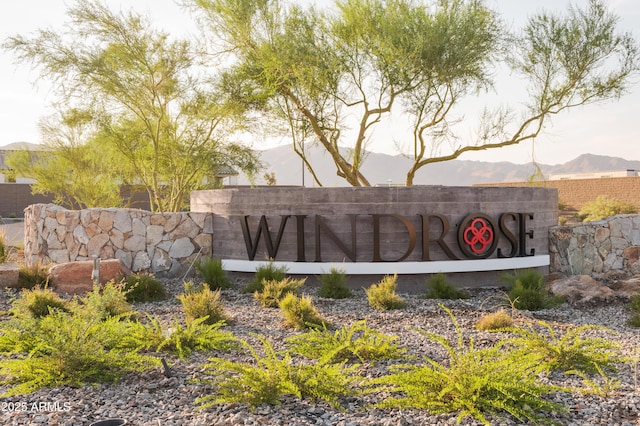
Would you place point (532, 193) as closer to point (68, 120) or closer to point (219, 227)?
point (219, 227)

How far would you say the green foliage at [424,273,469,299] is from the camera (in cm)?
1041

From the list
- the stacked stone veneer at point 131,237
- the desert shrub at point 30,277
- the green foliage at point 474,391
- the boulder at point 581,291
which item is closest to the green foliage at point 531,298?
the boulder at point 581,291

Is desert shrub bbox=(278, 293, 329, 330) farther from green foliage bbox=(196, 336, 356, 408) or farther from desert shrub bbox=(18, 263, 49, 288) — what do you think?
desert shrub bbox=(18, 263, 49, 288)

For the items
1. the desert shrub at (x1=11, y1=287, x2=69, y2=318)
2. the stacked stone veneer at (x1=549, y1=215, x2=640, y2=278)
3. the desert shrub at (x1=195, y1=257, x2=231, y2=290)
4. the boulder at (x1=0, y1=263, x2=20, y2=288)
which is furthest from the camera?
the stacked stone veneer at (x1=549, y1=215, x2=640, y2=278)

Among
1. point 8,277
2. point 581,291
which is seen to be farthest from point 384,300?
point 8,277

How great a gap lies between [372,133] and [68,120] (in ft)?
29.6

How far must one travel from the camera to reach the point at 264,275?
11.1 metres

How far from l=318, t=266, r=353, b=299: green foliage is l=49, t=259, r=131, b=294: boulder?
3.63 m

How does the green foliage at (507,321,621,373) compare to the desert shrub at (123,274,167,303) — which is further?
the desert shrub at (123,274,167,303)

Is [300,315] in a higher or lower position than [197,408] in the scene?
higher

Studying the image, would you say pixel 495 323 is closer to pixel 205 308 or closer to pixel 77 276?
pixel 205 308

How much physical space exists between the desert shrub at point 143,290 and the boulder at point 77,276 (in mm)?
476

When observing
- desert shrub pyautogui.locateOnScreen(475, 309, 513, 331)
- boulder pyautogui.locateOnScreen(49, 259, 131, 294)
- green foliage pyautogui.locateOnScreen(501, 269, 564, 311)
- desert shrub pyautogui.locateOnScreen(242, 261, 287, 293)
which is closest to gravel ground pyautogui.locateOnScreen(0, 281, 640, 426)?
desert shrub pyautogui.locateOnScreen(475, 309, 513, 331)

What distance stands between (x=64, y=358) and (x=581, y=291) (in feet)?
27.0
